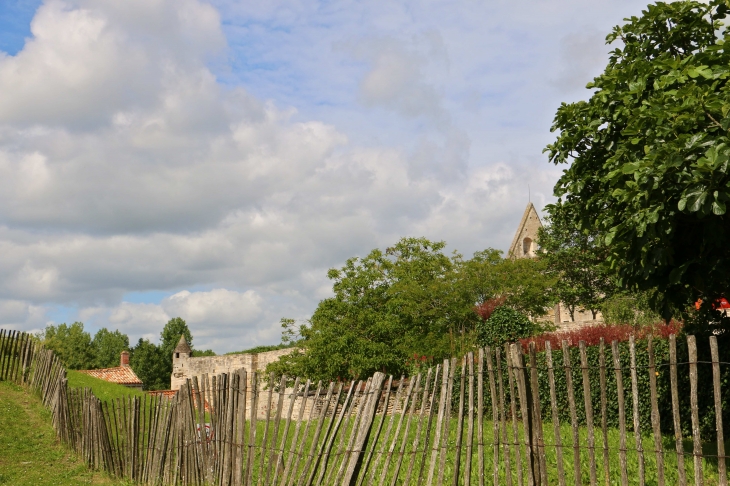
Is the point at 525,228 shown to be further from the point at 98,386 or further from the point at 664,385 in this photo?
the point at 664,385

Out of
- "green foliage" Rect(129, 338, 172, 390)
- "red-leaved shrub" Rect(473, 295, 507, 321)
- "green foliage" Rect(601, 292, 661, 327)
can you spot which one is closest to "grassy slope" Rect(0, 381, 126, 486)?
"red-leaved shrub" Rect(473, 295, 507, 321)

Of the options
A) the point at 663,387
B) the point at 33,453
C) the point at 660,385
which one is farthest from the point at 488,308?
the point at 33,453

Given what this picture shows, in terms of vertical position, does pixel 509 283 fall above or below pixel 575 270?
below

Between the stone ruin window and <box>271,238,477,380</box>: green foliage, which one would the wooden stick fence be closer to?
<box>271,238,477,380</box>: green foliage

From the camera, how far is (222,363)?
116 ft

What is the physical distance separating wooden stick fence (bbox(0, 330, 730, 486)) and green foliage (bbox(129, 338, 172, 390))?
47.4 meters

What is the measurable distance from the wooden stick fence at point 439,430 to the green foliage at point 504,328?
6.67 meters

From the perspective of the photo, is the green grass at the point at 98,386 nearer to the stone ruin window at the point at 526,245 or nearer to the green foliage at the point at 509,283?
the green foliage at the point at 509,283

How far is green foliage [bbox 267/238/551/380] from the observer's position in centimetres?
2305

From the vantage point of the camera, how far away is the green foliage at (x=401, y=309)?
23047mm

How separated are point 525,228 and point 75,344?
1825 inches

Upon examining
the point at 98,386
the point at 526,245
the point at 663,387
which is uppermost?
the point at 526,245

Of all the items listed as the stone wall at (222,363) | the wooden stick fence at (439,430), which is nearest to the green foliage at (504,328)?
the wooden stick fence at (439,430)

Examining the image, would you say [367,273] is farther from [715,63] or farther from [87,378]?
[715,63]
